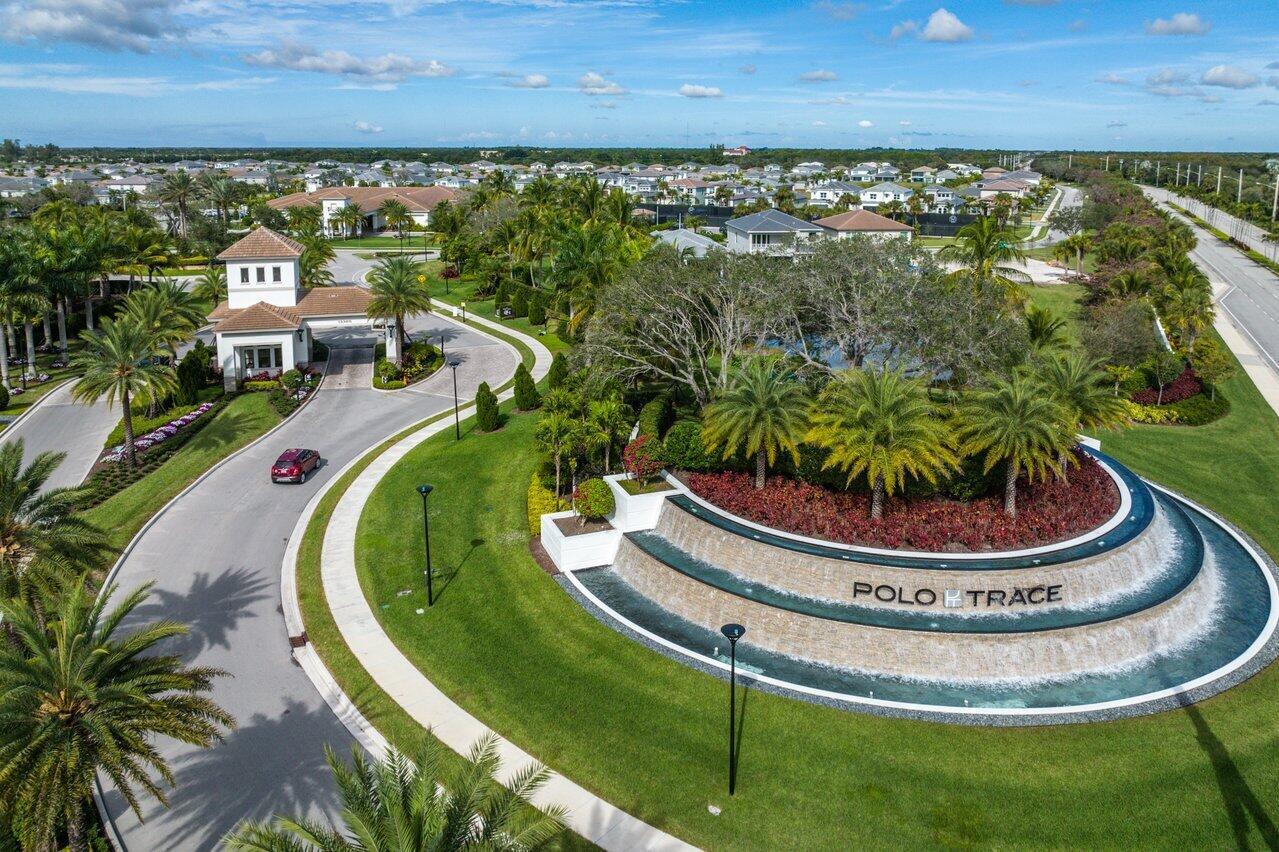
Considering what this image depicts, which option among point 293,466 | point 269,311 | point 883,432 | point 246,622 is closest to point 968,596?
point 883,432

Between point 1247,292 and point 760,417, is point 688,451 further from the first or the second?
point 1247,292

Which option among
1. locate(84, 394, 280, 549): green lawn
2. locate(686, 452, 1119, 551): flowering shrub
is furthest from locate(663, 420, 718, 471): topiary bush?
locate(84, 394, 280, 549): green lawn

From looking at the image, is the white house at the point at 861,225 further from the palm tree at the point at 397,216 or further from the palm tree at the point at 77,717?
the palm tree at the point at 77,717

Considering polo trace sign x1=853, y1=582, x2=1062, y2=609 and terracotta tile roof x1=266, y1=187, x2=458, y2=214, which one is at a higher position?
terracotta tile roof x1=266, y1=187, x2=458, y2=214

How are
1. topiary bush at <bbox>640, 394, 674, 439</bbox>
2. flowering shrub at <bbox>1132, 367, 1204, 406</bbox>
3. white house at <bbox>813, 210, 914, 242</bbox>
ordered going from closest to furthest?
topiary bush at <bbox>640, 394, 674, 439</bbox>, flowering shrub at <bbox>1132, 367, 1204, 406</bbox>, white house at <bbox>813, 210, 914, 242</bbox>

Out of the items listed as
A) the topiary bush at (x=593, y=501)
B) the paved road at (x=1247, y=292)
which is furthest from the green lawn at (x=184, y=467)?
the paved road at (x=1247, y=292)

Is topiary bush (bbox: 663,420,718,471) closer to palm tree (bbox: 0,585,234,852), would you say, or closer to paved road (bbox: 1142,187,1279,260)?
palm tree (bbox: 0,585,234,852)
